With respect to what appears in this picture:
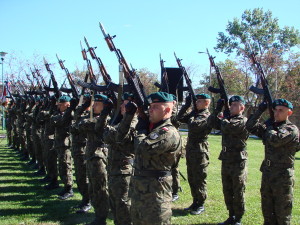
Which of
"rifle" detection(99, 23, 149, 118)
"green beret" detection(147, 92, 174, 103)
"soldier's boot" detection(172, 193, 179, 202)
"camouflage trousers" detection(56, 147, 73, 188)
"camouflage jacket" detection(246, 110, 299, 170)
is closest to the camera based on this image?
"green beret" detection(147, 92, 174, 103)

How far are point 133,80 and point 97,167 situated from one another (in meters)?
1.75

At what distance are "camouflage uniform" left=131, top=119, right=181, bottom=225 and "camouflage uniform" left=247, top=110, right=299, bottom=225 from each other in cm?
183

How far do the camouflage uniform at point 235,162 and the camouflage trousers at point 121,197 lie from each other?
186cm

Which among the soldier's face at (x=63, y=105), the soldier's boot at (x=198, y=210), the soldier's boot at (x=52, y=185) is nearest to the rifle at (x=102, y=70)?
the soldier's face at (x=63, y=105)

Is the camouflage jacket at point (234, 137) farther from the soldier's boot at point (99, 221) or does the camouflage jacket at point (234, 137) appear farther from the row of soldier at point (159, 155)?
the soldier's boot at point (99, 221)

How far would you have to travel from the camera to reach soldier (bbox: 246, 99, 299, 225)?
4.93 metres

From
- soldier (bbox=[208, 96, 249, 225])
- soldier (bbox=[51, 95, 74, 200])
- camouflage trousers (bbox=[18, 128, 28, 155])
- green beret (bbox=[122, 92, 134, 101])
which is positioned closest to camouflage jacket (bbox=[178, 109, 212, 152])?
soldier (bbox=[208, 96, 249, 225])

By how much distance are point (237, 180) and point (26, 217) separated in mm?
3977

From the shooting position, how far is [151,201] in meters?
3.84

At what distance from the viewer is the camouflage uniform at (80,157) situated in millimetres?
6822

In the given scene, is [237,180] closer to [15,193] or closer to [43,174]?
[15,193]

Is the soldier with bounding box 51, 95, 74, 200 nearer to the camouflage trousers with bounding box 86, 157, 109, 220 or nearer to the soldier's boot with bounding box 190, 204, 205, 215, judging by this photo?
the camouflage trousers with bounding box 86, 157, 109, 220

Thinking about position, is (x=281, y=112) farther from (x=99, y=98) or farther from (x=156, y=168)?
(x=99, y=98)

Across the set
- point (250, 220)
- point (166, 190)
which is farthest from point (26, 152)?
point (166, 190)
